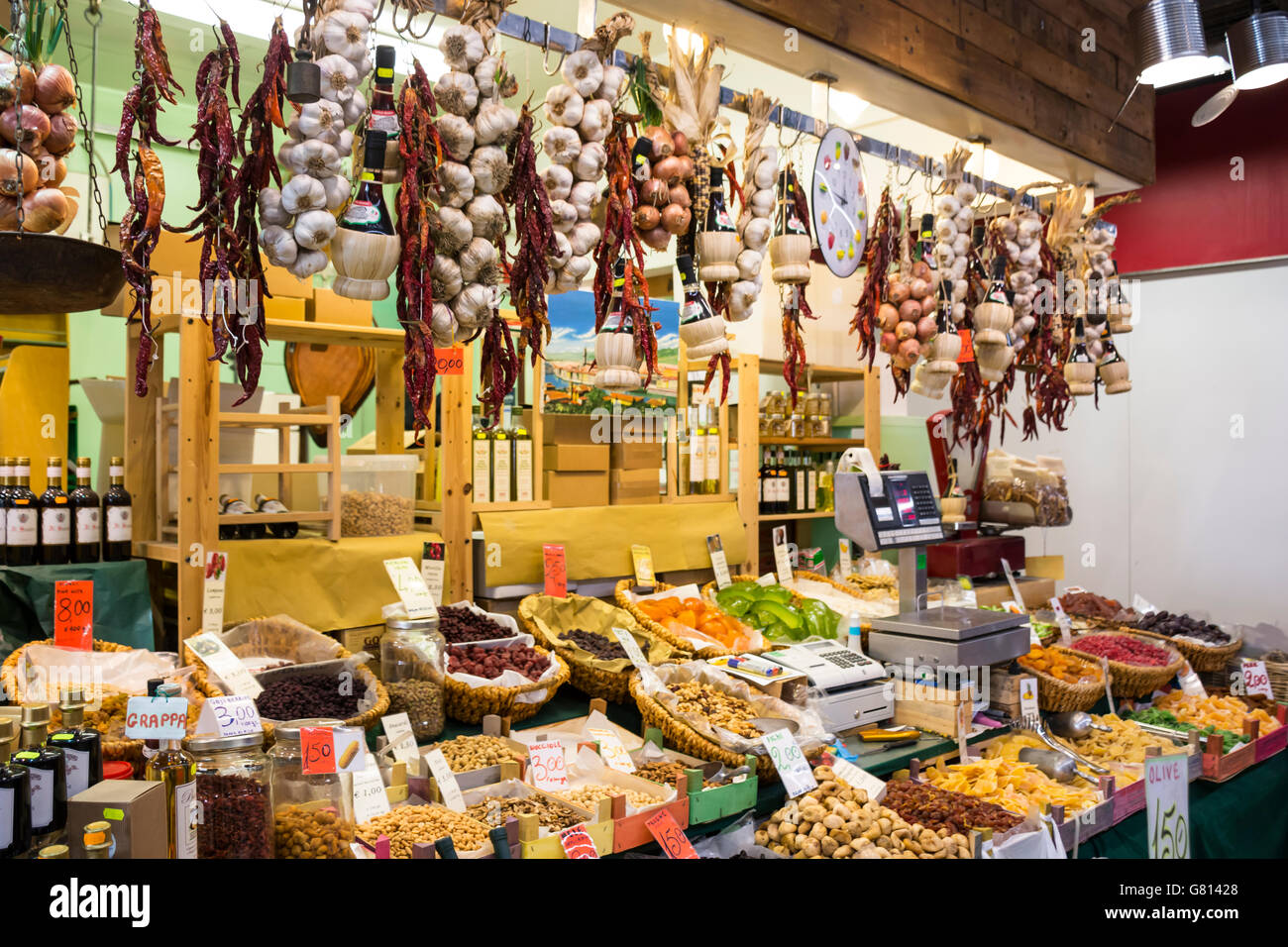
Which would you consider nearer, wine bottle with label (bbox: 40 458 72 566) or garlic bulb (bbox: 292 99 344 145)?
A: garlic bulb (bbox: 292 99 344 145)

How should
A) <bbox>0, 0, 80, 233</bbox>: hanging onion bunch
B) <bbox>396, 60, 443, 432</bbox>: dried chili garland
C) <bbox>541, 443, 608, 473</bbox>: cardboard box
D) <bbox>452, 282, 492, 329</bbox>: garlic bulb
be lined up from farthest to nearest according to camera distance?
<bbox>541, 443, 608, 473</bbox>: cardboard box < <bbox>452, 282, 492, 329</bbox>: garlic bulb < <bbox>396, 60, 443, 432</bbox>: dried chili garland < <bbox>0, 0, 80, 233</bbox>: hanging onion bunch

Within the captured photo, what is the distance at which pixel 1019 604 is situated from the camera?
15.2 ft

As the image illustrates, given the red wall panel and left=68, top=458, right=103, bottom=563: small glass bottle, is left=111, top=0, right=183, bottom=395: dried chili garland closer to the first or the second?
left=68, top=458, right=103, bottom=563: small glass bottle

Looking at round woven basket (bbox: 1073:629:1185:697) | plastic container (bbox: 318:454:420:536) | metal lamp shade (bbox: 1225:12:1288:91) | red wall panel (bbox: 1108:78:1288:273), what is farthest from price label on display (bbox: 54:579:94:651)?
red wall panel (bbox: 1108:78:1288:273)

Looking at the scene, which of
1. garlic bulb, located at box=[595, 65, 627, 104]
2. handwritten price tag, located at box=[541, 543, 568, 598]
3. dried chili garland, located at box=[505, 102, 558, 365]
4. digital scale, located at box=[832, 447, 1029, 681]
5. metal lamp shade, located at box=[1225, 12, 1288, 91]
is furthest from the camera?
handwritten price tag, located at box=[541, 543, 568, 598]

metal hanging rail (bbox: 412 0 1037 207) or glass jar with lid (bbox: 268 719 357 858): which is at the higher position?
metal hanging rail (bbox: 412 0 1037 207)

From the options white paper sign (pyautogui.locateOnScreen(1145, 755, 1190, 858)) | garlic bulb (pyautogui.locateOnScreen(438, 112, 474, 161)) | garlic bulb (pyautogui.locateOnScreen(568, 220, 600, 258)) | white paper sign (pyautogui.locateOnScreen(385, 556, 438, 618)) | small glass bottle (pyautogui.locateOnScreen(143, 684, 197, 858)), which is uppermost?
garlic bulb (pyautogui.locateOnScreen(438, 112, 474, 161))

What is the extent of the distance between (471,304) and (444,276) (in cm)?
9

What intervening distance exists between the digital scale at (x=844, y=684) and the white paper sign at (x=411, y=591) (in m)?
1.15

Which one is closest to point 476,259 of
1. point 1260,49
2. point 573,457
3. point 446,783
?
point 446,783

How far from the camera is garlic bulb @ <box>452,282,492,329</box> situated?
2.25 metres

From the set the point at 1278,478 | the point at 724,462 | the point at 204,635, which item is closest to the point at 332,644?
the point at 204,635

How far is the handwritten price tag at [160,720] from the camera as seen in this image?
1765mm

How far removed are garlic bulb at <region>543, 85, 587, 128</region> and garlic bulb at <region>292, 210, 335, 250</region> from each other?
736mm
